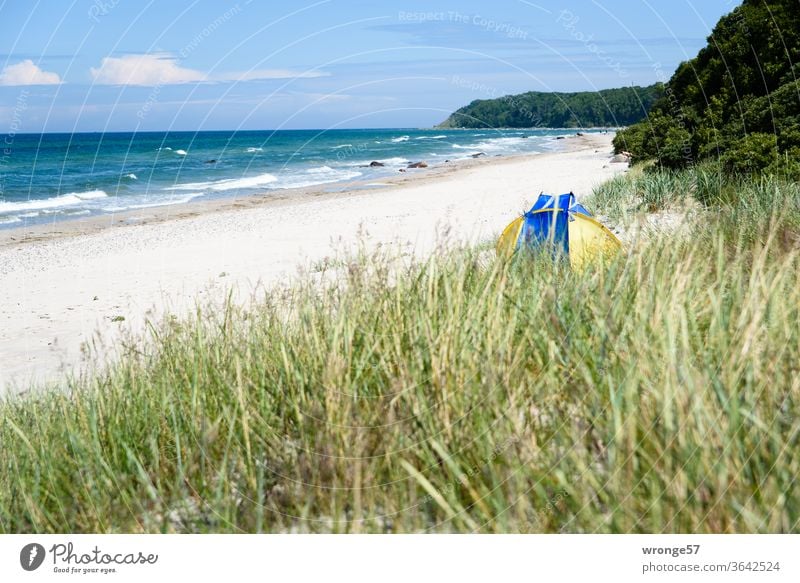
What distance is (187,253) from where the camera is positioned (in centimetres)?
1340

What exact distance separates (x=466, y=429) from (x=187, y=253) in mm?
12012

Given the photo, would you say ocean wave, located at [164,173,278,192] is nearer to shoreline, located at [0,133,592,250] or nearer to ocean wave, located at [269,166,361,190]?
ocean wave, located at [269,166,361,190]

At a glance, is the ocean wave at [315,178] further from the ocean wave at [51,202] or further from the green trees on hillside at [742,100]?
the green trees on hillside at [742,100]

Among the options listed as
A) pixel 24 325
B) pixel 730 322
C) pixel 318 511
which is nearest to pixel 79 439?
pixel 318 511

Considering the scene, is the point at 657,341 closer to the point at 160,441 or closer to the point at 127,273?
the point at 160,441

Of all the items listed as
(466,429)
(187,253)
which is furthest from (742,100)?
(466,429)

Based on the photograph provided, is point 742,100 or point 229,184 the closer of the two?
point 742,100

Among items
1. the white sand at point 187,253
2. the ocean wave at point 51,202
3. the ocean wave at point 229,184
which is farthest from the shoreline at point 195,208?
the ocean wave at point 51,202

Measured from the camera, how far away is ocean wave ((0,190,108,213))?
24.2 metres

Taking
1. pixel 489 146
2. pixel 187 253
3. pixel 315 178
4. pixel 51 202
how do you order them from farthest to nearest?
pixel 489 146, pixel 315 178, pixel 51 202, pixel 187 253

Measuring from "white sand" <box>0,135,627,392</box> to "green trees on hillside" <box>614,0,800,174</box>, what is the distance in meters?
3.28

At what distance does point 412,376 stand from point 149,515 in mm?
1065

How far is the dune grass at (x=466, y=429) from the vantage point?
2.03 m

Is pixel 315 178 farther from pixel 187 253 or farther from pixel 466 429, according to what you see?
pixel 466 429
